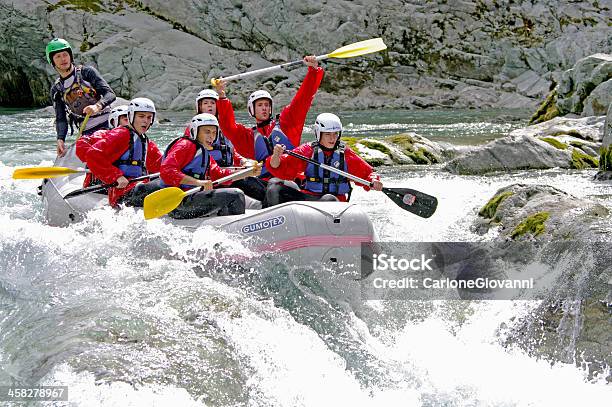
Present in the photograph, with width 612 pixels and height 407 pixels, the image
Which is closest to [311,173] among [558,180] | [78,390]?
[78,390]

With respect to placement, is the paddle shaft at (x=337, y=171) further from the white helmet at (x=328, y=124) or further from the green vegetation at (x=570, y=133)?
the green vegetation at (x=570, y=133)

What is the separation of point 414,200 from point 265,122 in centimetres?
230

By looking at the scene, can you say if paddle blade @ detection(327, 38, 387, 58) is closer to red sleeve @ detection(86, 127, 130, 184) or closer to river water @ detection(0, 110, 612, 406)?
river water @ detection(0, 110, 612, 406)

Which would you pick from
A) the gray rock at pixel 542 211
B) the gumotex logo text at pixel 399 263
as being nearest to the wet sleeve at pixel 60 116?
the gumotex logo text at pixel 399 263

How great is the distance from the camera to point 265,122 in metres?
8.89

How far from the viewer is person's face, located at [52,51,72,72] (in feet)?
30.3

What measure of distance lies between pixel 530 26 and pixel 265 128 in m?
34.8

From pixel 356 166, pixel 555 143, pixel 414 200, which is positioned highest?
pixel 356 166

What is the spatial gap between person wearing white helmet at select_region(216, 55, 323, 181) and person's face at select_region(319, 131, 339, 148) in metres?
1.15

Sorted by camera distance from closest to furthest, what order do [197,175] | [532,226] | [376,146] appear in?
1. [532,226]
2. [197,175]
3. [376,146]

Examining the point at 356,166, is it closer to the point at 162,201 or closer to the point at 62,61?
the point at 162,201

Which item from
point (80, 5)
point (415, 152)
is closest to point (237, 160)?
point (415, 152)

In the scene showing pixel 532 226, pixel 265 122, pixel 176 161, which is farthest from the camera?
pixel 265 122

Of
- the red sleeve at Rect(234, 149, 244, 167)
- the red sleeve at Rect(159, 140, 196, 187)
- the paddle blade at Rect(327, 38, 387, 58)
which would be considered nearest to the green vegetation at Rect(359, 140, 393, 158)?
the paddle blade at Rect(327, 38, 387, 58)
